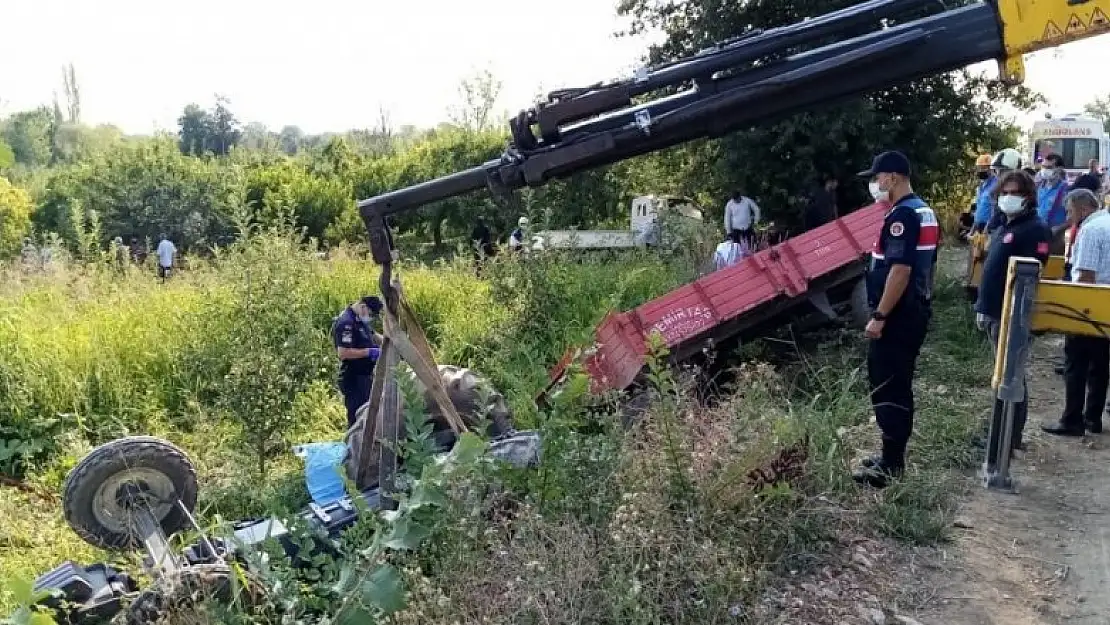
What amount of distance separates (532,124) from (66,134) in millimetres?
71201

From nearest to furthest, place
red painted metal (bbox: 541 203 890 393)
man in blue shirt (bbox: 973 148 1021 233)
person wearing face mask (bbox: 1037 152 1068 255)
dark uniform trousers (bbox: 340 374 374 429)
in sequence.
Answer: dark uniform trousers (bbox: 340 374 374 429) → red painted metal (bbox: 541 203 890 393) → man in blue shirt (bbox: 973 148 1021 233) → person wearing face mask (bbox: 1037 152 1068 255)

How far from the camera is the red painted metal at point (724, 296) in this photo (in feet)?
24.5

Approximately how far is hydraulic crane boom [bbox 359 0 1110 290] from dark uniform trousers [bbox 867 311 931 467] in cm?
131

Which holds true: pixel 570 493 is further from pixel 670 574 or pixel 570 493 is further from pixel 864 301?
pixel 864 301

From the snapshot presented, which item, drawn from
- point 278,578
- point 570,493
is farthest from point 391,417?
point 278,578

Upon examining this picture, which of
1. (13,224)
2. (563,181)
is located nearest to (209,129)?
(13,224)

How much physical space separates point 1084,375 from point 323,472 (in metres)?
5.38

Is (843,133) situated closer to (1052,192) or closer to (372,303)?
(1052,192)

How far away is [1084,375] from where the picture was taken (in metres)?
5.95

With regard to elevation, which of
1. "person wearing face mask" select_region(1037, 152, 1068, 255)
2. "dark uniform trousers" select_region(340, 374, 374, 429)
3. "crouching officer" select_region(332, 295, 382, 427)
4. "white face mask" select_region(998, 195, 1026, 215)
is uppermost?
"white face mask" select_region(998, 195, 1026, 215)

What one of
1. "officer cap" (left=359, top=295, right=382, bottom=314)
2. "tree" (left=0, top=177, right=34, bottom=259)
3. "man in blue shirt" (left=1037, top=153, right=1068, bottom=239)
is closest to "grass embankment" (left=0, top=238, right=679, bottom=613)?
"officer cap" (left=359, top=295, right=382, bottom=314)

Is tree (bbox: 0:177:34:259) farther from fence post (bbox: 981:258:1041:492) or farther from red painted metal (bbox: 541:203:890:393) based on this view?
fence post (bbox: 981:258:1041:492)

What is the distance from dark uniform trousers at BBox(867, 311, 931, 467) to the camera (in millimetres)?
4805

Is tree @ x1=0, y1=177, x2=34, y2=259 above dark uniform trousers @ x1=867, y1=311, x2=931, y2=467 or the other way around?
above
